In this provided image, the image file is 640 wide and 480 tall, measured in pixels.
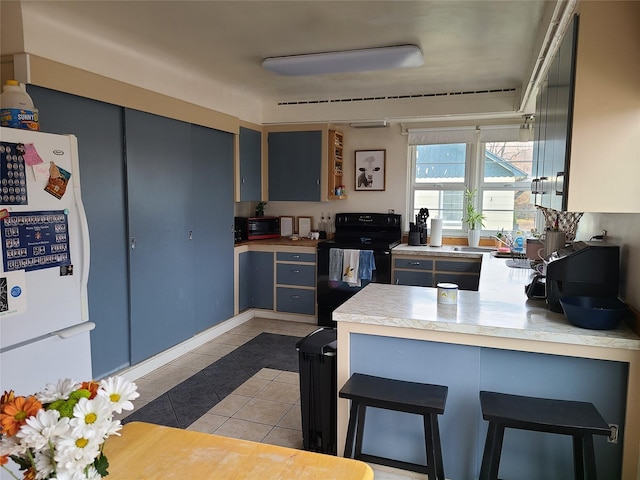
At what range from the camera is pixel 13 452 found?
786mm

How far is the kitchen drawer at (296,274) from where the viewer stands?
5035 millimetres

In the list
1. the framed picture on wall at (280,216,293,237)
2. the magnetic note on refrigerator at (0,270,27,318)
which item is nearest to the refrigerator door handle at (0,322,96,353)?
the magnetic note on refrigerator at (0,270,27,318)

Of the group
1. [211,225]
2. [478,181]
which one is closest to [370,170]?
[478,181]

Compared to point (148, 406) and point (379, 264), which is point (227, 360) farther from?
point (379, 264)

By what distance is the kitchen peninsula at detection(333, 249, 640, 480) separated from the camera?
1891 mm

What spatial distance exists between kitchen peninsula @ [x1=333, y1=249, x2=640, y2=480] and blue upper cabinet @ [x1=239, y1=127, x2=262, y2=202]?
2.89 metres

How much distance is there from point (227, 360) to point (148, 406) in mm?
951

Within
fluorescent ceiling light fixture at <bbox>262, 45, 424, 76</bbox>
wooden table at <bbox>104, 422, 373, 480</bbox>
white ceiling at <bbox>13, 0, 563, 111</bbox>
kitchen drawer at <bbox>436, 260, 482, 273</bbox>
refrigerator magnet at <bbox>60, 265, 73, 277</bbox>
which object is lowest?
wooden table at <bbox>104, 422, 373, 480</bbox>

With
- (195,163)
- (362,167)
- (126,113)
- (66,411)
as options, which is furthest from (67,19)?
(362,167)

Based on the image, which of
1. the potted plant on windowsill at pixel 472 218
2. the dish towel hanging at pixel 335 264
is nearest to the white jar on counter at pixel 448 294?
the dish towel hanging at pixel 335 264

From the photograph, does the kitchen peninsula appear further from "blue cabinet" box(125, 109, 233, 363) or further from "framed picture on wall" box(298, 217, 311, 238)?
"framed picture on wall" box(298, 217, 311, 238)

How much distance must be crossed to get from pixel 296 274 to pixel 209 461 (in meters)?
3.86

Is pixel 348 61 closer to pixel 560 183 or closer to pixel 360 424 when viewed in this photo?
pixel 560 183

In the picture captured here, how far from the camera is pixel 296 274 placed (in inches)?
200
